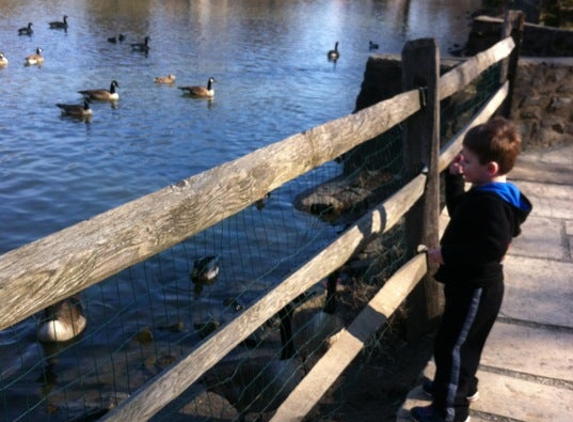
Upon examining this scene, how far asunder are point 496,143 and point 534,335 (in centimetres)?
147

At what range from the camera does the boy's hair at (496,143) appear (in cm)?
298

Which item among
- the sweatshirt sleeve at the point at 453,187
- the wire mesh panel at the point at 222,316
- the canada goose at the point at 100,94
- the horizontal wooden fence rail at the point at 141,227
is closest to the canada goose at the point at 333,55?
the canada goose at the point at 100,94

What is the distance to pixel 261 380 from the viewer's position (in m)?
5.16

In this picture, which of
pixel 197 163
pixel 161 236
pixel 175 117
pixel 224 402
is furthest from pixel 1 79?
pixel 161 236

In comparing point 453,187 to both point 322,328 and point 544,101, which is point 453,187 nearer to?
point 322,328

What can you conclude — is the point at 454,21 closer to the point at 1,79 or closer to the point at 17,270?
the point at 1,79

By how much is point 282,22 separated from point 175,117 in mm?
17687

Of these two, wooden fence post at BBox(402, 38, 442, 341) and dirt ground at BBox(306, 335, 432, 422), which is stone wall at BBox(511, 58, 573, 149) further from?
dirt ground at BBox(306, 335, 432, 422)

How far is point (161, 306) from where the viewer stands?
7.83 m

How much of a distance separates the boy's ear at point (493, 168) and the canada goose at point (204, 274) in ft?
17.2

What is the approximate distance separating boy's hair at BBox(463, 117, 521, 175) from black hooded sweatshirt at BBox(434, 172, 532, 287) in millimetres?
106

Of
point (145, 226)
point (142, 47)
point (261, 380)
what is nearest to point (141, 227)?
point (145, 226)

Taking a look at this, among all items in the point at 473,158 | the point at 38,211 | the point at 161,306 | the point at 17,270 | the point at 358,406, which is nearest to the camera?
the point at 17,270

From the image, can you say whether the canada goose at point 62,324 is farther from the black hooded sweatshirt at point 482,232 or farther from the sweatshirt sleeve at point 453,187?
the black hooded sweatshirt at point 482,232
